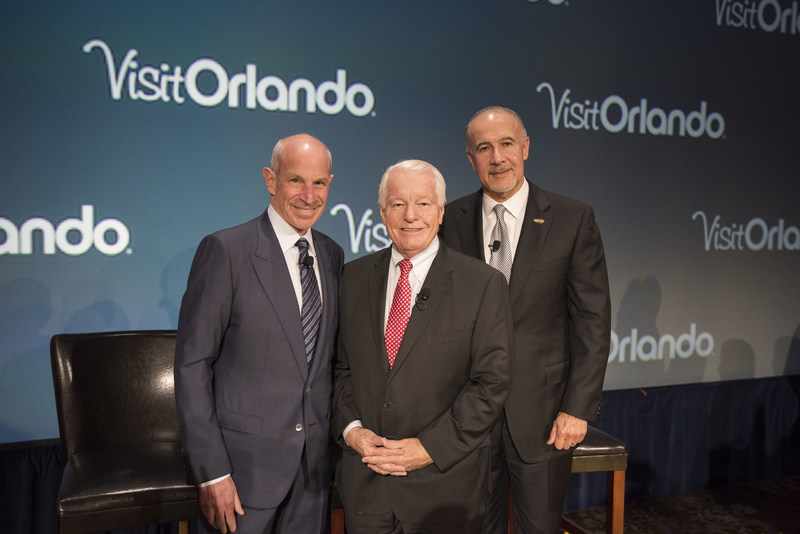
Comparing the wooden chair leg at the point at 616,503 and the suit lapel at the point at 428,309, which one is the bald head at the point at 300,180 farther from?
the wooden chair leg at the point at 616,503

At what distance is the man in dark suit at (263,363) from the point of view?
1.70 m

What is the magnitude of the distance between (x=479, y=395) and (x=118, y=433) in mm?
1586

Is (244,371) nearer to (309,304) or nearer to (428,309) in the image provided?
(309,304)

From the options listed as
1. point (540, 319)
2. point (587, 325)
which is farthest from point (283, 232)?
point (587, 325)

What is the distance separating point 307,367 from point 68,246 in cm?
169

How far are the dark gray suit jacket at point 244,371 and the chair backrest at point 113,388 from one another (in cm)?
88

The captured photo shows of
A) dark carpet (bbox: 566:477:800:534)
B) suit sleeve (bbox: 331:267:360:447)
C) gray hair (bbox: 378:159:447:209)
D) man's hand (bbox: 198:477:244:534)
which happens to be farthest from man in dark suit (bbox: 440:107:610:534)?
dark carpet (bbox: 566:477:800:534)

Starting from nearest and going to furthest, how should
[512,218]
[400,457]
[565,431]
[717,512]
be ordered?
[400,457]
[565,431]
[512,218]
[717,512]

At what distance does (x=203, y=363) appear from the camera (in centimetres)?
171

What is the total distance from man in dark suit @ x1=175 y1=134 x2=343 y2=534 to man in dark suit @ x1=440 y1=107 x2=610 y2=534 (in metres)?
0.57

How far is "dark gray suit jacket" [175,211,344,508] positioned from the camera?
5.57 feet

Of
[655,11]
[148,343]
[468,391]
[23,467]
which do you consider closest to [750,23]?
[655,11]

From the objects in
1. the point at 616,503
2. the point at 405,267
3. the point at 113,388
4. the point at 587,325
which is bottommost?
the point at 616,503

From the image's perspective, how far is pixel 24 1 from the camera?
2.71 meters
